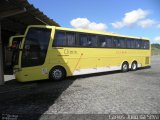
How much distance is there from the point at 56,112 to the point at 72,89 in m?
3.67

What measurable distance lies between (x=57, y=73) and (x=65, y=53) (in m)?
1.17

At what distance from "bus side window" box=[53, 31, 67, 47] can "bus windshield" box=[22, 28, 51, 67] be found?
0.43 meters

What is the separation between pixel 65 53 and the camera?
14023mm

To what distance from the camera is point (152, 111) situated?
7.11m

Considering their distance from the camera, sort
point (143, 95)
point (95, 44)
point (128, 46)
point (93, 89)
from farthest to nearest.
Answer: point (128, 46)
point (95, 44)
point (93, 89)
point (143, 95)

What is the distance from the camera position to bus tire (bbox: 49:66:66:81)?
1354 cm

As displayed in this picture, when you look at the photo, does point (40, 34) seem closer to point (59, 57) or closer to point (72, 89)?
point (59, 57)

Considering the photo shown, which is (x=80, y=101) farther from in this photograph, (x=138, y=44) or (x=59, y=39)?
(x=138, y=44)

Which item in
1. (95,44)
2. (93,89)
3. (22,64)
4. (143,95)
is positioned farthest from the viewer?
(95,44)

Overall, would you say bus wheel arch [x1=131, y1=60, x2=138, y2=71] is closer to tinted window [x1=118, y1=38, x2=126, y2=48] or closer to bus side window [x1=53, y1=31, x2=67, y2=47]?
tinted window [x1=118, y1=38, x2=126, y2=48]

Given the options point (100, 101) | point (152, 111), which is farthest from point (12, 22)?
point (152, 111)

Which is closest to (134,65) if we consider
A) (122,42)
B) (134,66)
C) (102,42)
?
(134,66)

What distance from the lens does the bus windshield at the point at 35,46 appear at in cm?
1264

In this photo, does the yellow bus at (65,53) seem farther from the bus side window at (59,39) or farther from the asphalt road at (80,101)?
the asphalt road at (80,101)
